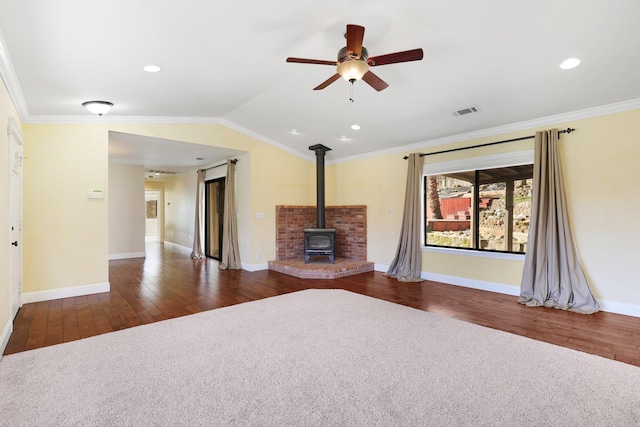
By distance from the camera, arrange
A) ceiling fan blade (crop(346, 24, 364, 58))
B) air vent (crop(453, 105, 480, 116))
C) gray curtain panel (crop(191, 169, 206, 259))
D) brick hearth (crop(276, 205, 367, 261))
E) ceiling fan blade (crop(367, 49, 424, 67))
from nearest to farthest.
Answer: ceiling fan blade (crop(346, 24, 364, 58)) < ceiling fan blade (crop(367, 49, 424, 67)) < air vent (crop(453, 105, 480, 116)) < brick hearth (crop(276, 205, 367, 261)) < gray curtain panel (crop(191, 169, 206, 259))

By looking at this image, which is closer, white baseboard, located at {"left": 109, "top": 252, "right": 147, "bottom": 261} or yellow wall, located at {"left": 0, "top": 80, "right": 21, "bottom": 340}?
yellow wall, located at {"left": 0, "top": 80, "right": 21, "bottom": 340}

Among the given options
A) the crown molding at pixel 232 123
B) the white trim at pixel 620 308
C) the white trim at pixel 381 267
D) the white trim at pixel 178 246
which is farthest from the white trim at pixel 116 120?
the white trim at pixel 620 308

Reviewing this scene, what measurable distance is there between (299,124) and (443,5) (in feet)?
10.8

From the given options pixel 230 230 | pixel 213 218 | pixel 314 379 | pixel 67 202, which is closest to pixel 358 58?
pixel 314 379

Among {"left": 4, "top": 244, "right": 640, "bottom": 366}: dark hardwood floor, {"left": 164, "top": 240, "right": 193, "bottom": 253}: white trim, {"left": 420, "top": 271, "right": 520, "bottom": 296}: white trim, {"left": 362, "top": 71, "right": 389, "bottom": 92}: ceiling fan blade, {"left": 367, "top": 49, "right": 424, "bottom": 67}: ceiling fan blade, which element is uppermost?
{"left": 367, "top": 49, "right": 424, "bottom": 67}: ceiling fan blade

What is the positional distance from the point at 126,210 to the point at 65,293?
164 inches

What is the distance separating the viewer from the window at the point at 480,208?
184 inches

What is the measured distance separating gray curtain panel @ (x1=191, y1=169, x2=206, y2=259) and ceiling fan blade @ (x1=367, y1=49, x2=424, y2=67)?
6.69 m

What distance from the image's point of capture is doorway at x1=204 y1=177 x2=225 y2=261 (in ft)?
25.9

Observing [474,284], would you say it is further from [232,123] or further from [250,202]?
[232,123]

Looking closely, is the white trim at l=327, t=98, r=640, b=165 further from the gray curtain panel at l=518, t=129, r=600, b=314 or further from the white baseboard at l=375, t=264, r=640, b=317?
the white baseboard at l=375, t=264, r=640, b=317

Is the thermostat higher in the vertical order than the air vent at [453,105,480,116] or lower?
lower

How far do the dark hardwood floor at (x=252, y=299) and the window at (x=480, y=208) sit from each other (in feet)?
2.82

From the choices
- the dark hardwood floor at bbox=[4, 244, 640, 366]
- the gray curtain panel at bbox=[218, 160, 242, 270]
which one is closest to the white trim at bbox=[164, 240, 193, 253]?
the dark hardwood floor at bbox=[4, 244, 640, 366]
